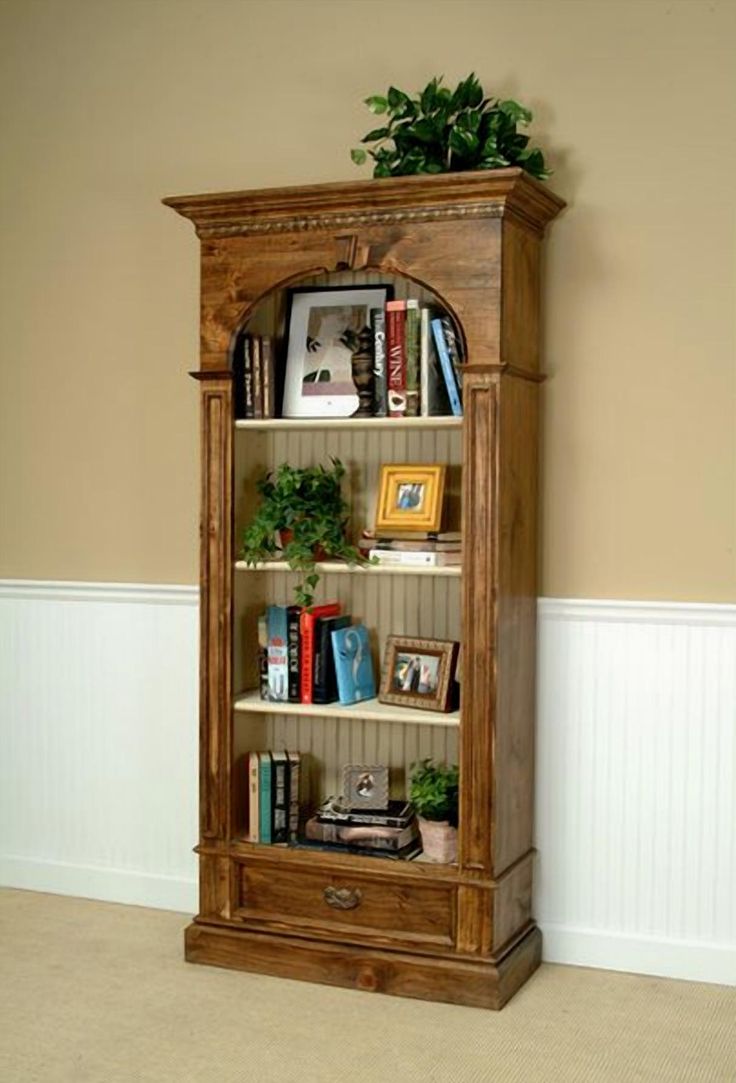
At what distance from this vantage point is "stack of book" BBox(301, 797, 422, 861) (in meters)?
3.53

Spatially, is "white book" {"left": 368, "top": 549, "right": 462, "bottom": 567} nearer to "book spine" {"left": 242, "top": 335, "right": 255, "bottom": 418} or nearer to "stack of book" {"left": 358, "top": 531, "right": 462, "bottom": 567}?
"stack of book" {"left": 358, "top": 531, "right": 462, "bottom": 567}

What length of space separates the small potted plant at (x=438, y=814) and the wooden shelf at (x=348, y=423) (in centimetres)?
93

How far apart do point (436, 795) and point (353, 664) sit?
1.41 ft

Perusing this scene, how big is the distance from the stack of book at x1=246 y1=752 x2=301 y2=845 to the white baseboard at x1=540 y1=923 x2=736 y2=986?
2.52 ft

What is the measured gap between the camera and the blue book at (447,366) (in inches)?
135

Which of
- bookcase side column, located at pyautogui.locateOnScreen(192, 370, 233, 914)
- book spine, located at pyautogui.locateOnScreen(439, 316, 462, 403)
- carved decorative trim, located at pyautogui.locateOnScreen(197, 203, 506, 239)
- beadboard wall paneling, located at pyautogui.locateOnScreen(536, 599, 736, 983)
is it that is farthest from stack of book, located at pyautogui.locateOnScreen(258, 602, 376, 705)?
carved decorative trim, located at pyautogui.locateOnScreen(197, 203, 506, 239)

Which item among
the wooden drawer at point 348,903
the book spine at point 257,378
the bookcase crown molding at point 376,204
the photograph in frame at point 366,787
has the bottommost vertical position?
the wooden drawer at point 348,903

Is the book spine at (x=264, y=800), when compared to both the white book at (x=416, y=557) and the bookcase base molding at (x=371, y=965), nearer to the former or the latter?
the bookcase base molding at (x=371, y=965)

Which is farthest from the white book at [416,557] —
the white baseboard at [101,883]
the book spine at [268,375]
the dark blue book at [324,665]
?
the white baseboard at [101,883]

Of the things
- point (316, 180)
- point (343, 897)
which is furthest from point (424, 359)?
point (343, 897)

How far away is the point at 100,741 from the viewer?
166 inches

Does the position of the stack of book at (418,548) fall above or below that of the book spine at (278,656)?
above

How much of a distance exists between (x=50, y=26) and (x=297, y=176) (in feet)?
3.33

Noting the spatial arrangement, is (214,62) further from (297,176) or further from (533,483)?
(533,483)
